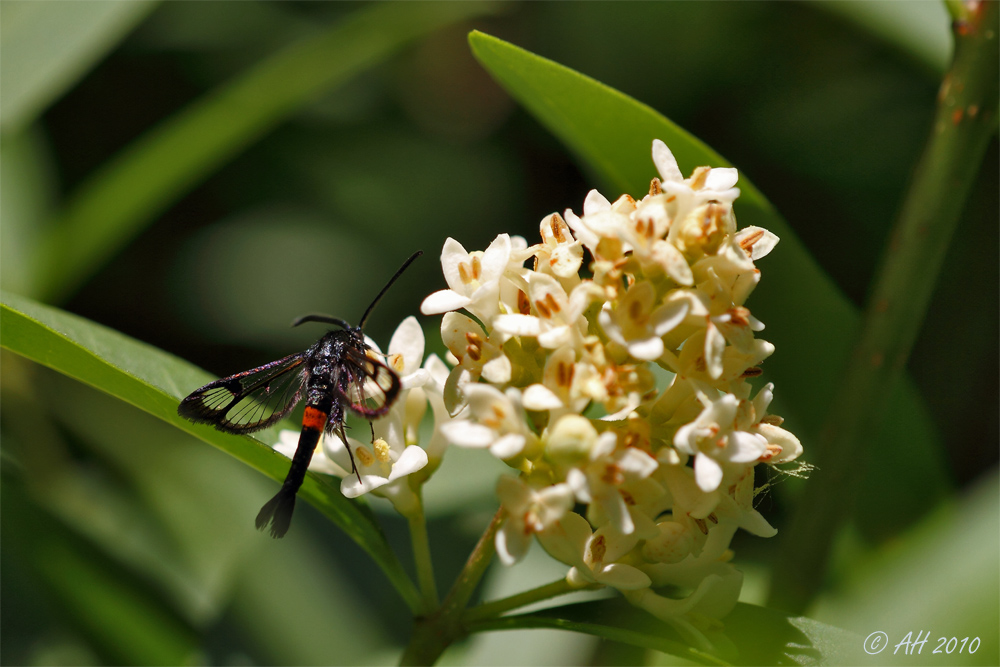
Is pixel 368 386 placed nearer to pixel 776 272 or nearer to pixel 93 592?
pixel 776 272

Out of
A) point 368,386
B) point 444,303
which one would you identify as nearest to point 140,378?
point 368,386

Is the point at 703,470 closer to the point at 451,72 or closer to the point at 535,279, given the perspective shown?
the point at 535,279

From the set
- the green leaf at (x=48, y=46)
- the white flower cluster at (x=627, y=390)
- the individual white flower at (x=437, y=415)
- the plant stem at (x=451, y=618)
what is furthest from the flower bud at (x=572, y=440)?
the green leaf at (x=48, y=46)

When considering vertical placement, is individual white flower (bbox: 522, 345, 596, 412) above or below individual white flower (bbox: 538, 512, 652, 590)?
above

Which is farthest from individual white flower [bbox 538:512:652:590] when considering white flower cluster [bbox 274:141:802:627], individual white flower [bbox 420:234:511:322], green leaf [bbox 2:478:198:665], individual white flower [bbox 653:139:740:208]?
green leaf [bbox 2:478:198:665]

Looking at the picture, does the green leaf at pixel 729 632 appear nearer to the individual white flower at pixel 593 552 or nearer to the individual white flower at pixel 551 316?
the individual white flower at pixel 593 552

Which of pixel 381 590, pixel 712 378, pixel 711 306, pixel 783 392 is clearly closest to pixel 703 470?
pixel 712 378

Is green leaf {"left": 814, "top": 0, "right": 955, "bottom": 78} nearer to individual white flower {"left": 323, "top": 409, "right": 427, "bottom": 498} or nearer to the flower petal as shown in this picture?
the flower petal
